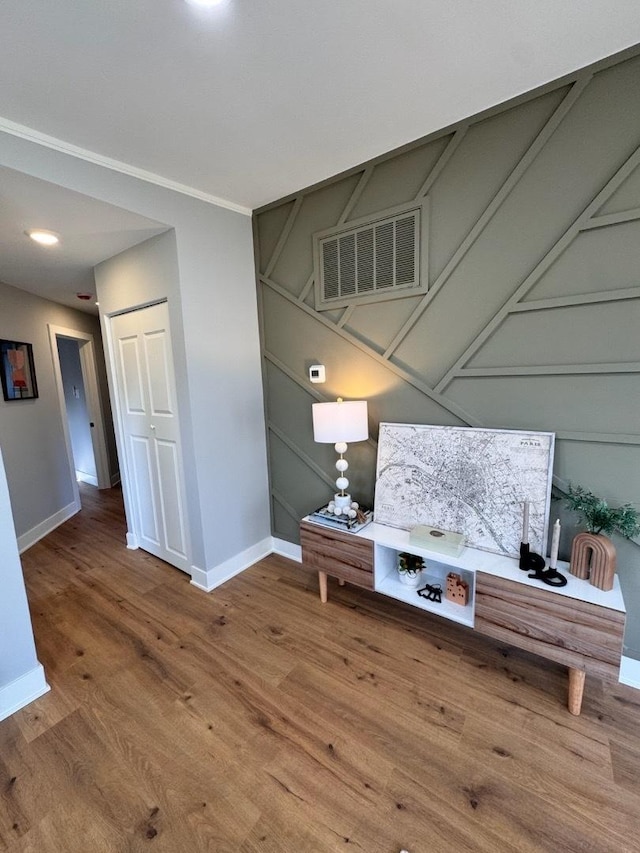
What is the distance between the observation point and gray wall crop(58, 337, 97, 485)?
5277mm

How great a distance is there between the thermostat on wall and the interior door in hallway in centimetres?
98

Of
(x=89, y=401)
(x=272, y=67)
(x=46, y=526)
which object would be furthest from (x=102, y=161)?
(x=89, y=401)

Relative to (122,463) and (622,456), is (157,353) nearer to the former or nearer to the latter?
(122,463)

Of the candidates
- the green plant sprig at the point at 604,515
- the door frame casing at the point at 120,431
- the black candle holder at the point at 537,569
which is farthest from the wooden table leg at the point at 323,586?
the green plant sprig at the point at 604,515

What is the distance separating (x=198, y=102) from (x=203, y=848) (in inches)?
112

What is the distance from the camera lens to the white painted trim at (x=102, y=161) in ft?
5.40

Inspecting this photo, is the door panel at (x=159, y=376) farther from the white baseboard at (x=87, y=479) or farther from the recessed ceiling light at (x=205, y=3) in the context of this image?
the white baseboard at (x=87, y=479)

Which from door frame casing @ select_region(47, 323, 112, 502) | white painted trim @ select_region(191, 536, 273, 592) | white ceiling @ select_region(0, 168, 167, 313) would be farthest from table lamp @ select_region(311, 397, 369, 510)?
door frame casing @ select_region(47, 323, 112, 502)

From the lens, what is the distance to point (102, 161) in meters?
1.90

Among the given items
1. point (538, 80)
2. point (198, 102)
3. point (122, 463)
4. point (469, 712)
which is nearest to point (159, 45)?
point (198, 102)

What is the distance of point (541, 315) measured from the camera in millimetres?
1717

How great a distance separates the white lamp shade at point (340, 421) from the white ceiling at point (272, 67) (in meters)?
1.44

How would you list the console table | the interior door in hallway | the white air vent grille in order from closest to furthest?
the console table, the white air vent grille, the interior door in hallway

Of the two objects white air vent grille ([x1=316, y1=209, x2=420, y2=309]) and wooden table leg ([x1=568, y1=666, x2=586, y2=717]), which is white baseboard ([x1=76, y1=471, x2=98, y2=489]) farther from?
wooden table leg ([x1=568, y1=666, x2=586, y2=717])
